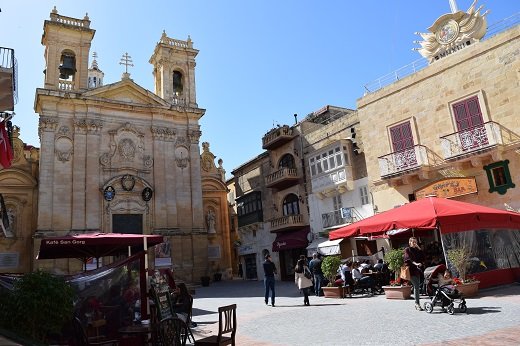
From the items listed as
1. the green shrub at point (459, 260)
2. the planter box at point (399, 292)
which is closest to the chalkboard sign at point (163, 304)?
the planter box at point (399, 292)

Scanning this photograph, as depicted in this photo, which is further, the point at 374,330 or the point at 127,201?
the point at 127,201

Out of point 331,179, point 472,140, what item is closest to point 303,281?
point 472,140

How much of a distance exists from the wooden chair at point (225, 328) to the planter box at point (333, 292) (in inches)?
350

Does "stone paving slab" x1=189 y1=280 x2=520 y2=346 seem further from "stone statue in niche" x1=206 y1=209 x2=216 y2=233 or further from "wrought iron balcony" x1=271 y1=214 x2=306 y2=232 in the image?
"stone statue in niche" x1=206 y1=209 x2=216 y2=233

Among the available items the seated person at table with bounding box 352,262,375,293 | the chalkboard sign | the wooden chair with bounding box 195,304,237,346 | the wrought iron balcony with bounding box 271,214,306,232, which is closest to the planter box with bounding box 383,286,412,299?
the seated person at table with bounding box 352,262,375,293

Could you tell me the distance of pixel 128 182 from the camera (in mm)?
27969

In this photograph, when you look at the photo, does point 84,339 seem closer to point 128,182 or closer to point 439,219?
point 439,219

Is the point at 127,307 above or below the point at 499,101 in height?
below

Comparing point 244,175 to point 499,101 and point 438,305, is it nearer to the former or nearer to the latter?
point 499,101

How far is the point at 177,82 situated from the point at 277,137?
1070 cm

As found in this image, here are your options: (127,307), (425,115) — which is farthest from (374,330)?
(425,115)

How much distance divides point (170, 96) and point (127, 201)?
9.33 m

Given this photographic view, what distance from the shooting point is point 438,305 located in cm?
929

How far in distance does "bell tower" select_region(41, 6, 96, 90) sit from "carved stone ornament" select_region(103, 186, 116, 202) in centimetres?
763
